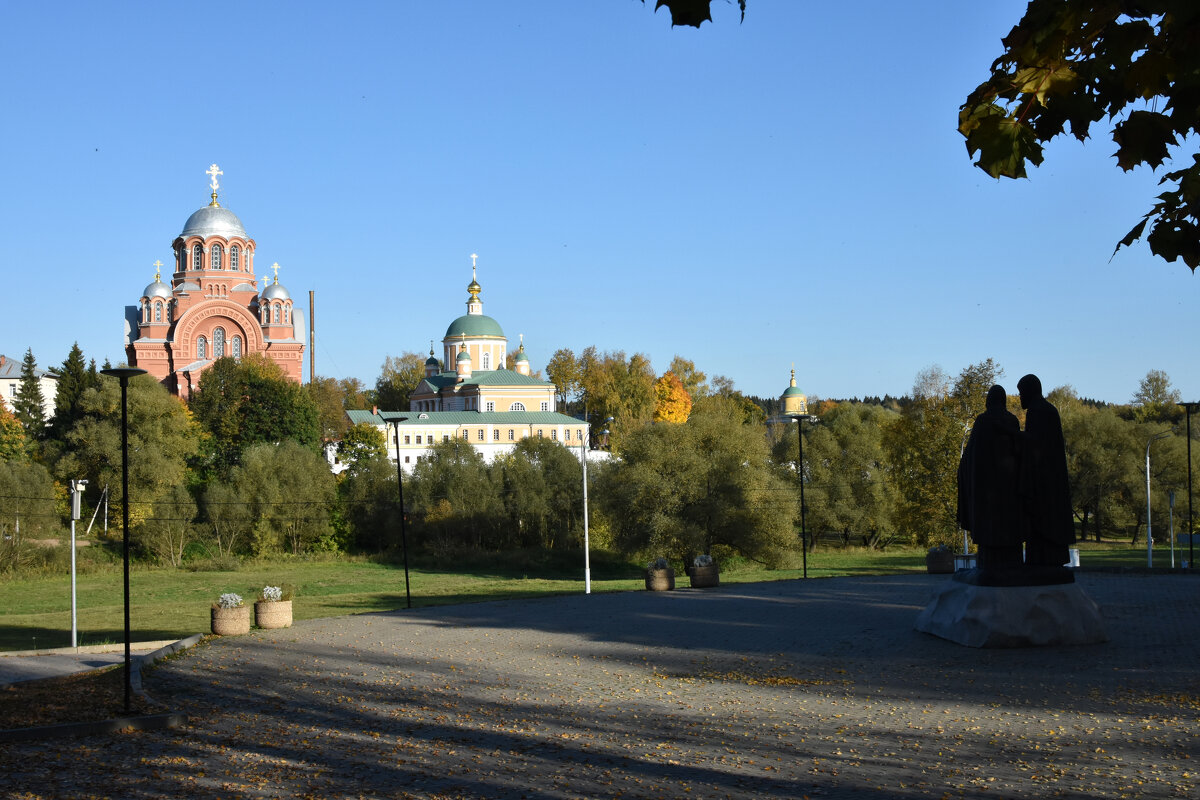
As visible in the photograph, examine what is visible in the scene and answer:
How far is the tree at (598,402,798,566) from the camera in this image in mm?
40094

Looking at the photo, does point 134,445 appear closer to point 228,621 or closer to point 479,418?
point 479,418

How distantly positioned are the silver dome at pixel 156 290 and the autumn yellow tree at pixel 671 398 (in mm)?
39523

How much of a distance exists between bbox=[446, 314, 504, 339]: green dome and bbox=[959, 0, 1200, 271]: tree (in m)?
98.8

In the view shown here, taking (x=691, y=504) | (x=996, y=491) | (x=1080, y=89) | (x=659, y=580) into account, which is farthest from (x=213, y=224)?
(x=1080, y=89)

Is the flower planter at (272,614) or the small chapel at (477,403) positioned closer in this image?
the flower planter at (272,614)

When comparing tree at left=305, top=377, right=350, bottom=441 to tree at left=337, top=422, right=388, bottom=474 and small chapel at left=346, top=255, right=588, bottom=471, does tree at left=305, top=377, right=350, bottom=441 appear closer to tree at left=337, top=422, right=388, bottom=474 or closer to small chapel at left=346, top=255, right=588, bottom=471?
small chapel at left=346, top=255, right=588, bottom=471

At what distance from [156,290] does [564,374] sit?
39.0 meters

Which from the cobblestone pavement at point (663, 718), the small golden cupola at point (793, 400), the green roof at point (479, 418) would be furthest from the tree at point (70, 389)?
the small golden cupola at point (793, 400)

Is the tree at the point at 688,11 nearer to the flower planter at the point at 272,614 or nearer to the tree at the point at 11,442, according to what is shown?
the flower planter at the point at 272,614

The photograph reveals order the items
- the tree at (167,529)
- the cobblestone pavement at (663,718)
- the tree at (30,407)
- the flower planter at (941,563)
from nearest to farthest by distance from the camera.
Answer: the cobblestone pavement at (663,718), the flower planter at (941,563), the tree at (167,529), the tree at (30,407)

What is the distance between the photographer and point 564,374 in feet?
339

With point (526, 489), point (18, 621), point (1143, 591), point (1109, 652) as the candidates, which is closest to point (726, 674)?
point (1109, 652)

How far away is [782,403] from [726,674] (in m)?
124

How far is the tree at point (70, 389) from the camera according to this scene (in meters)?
61.7
